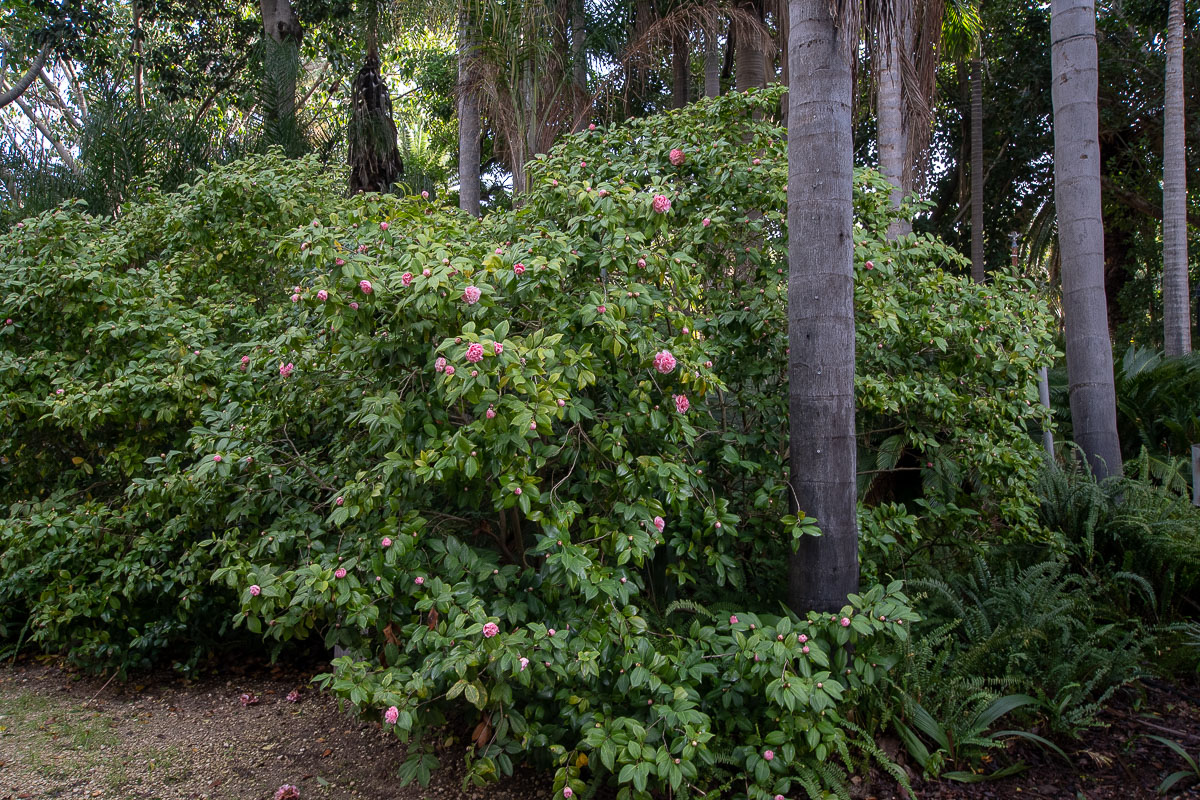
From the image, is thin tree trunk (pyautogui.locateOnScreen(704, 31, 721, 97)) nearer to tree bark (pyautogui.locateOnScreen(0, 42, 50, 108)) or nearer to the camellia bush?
the camellia bush

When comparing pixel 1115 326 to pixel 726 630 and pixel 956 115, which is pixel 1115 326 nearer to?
pixel 956 115

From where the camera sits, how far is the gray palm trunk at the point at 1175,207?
8773mm

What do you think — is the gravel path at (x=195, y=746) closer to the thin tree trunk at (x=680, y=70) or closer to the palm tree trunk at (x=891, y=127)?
the palm tree trunk at (x=891, y=127)

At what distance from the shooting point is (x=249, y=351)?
409cm

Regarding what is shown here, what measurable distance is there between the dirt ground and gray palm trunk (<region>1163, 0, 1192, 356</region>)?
6154 mm

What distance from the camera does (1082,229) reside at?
18.7 feet

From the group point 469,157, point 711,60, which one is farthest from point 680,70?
point 469,157

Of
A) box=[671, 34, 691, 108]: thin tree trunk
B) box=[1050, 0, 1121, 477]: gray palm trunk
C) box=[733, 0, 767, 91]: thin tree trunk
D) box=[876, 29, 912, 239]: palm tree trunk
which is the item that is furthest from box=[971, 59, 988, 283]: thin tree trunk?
box=[1050, 0, 1121, 477]: gray palm trunk

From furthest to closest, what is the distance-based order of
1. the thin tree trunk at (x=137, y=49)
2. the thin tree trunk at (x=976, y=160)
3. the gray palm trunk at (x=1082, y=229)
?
the thin tree trunk at (x=137, y=49) → the thin tree trunk at (x=976, y=160) → the gray palm trunk at (x=1082, y=229)

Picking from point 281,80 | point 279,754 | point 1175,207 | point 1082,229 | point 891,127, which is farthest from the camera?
point 281,80

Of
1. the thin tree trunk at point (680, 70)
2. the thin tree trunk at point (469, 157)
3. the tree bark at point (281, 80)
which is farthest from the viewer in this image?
the tree bark at point (281, 80)

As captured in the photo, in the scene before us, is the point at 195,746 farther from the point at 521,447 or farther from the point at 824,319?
the point at 824,319

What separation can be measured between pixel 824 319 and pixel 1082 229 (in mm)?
3525

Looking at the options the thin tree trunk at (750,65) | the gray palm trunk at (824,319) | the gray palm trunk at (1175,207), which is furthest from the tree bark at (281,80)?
the gray palm trunk at (1175,207)
